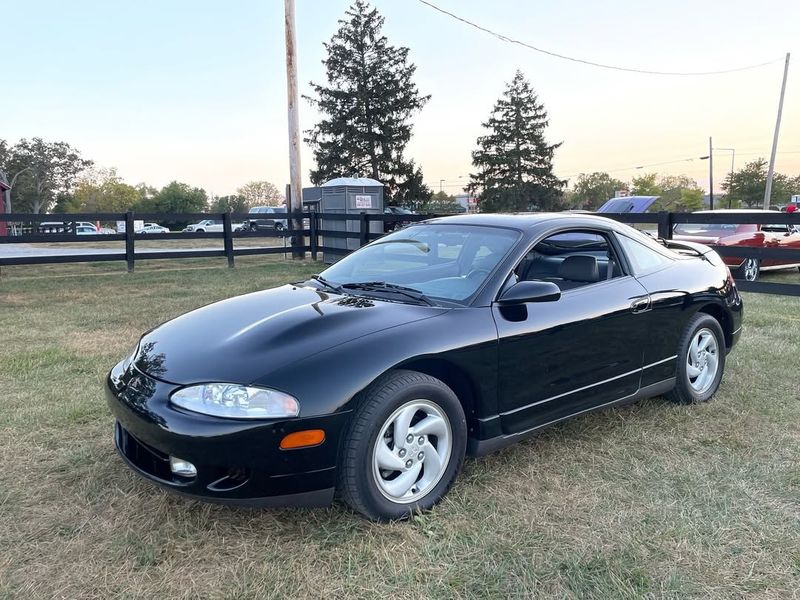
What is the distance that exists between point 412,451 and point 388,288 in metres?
0.99

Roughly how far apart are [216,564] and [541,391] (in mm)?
1729

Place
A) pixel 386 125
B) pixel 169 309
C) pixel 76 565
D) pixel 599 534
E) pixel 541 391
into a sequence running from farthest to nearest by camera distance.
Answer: pixel 386 125
pixel 169 309
pixel 541 391
pixel 599 534
pixel 76 565

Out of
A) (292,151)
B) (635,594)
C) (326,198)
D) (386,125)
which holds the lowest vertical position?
(635,594)

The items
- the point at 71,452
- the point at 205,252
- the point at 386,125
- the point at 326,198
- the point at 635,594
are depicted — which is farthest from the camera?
the point at 386,125

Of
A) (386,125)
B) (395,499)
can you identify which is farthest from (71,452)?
(386,125)

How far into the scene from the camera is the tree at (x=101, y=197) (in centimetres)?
7162

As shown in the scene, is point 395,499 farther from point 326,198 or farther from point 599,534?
point 326,198

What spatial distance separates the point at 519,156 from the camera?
54.5 metres

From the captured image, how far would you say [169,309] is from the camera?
308 inches

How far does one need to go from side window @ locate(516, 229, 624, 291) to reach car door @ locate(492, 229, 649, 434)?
0.4 inches

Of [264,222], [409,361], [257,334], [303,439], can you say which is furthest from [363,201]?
A: [264,222]

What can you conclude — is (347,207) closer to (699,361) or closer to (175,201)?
(699,361)

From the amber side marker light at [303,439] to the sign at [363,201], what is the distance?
1255 cm

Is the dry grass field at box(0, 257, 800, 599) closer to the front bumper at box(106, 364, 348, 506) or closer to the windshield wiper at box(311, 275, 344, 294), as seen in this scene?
the front bumper at box(106, 364, 348, 506)
